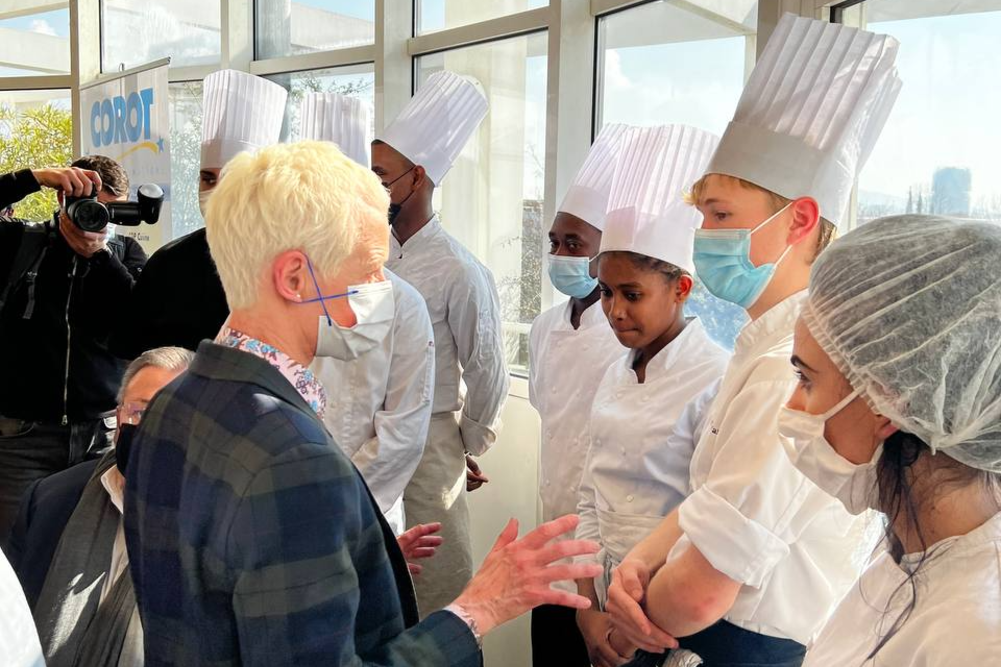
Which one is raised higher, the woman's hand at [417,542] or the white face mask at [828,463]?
A: the white face mask at [828,463]

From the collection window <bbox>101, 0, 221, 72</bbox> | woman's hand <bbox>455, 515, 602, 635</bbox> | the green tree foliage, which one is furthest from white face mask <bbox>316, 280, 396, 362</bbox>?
the green tree foliage

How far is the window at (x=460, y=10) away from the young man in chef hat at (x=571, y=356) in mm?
1073

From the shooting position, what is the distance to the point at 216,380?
1.03 meters

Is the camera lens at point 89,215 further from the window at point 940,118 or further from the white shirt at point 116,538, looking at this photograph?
the window at point 940,118

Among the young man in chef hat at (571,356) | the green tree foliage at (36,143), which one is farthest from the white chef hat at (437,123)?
the green tree foliage at (36,143)

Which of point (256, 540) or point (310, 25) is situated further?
point (310, 25)

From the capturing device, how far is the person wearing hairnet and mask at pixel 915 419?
87 centimetres

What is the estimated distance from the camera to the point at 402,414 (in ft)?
6.87


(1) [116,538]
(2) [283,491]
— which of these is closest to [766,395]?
(2) [283,491]

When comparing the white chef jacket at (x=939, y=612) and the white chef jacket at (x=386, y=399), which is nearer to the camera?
the white chef jacket at (x=939, y=612)

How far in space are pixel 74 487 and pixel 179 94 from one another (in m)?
3.60

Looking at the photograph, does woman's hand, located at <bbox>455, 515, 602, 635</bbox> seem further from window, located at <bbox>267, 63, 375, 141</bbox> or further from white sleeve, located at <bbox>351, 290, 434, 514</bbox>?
window, located at <bbox>267, 63, 375, 141</bbox>

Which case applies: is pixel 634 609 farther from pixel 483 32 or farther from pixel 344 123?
pixel 483 32

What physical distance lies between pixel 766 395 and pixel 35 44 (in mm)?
5663
